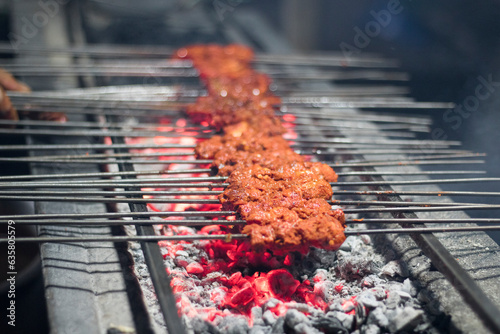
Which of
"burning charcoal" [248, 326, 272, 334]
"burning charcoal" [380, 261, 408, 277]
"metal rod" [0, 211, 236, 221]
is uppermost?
"metal rod" [0, 211, 236, 221]

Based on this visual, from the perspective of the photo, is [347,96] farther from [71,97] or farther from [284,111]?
[71,97]

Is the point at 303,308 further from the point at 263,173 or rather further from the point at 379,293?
the point at 263,173

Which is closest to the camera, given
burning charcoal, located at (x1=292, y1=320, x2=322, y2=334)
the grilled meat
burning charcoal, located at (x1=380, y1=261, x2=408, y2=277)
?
burning charcoal, located at (x1=292, y1=320, x2=322, y2=334)

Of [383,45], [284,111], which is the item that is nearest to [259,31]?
[383,45]

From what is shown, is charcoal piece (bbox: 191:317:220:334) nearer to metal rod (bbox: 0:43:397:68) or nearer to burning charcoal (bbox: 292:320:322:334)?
burning charcoal (bbox: 292:320:322:334)

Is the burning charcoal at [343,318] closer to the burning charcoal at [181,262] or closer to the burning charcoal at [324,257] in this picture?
the burning charcoal at [324,257]

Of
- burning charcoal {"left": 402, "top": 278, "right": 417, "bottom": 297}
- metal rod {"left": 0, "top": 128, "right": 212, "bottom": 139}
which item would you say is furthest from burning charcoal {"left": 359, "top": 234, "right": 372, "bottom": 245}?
metal rod {"left": 0, "top": 128, "right": 212, "bottom": 139}
